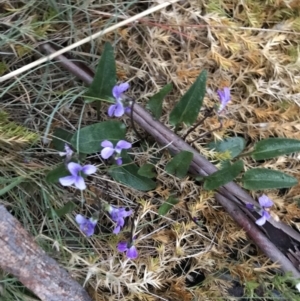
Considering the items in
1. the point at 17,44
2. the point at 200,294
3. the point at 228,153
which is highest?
the point at 17,44

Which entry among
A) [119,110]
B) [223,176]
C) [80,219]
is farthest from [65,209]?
[223,176]

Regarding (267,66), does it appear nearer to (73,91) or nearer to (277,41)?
(277,41)

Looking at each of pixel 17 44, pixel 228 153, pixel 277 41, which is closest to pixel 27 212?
pixel 17 44

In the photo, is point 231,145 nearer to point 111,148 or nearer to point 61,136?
point 111,148

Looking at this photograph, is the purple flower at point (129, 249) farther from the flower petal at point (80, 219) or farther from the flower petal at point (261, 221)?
the flower petal at point (261, 221)

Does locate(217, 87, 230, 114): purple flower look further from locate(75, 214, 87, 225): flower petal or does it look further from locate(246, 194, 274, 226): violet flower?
locate(75, 214, 87, 225): flower petal

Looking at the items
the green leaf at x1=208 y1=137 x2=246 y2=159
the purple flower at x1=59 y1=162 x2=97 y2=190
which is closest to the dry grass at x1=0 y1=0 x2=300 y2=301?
the green leaf at x1=208 y1=137 x2=246 y2=159
